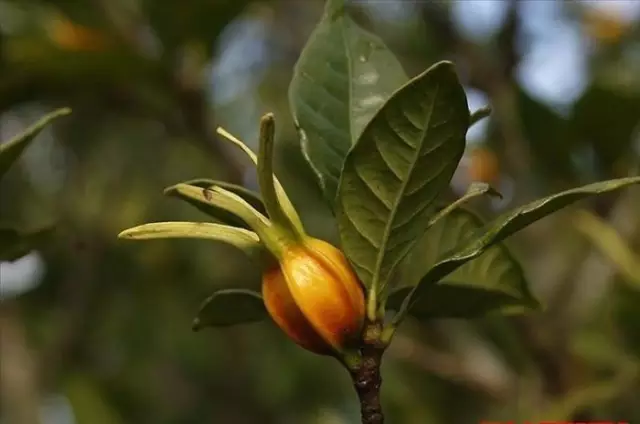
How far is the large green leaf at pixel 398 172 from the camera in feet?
0.90

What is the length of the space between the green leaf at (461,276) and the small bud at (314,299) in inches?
3.0

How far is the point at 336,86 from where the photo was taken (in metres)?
0.35

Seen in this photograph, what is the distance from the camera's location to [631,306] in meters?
0.57

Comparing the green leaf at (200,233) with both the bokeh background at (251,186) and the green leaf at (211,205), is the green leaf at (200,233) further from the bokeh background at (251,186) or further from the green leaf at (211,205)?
the bokeh background at (251,186)

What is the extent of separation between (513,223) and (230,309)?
13 centimetres

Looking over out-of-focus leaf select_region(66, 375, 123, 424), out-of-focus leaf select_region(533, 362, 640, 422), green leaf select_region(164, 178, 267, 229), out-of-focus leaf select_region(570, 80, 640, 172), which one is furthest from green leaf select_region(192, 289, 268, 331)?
out-of-focus leaf select_region(66, 375, 123, 424)

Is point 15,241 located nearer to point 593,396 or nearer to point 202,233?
point 202,233

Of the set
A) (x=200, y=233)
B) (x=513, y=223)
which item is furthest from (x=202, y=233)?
(x=513, y=223)

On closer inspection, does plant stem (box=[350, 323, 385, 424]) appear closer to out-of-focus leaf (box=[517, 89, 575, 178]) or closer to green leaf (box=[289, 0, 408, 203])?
green leaf (box=[289, 0, 408, 203])

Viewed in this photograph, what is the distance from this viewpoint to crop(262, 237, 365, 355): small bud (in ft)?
0.91

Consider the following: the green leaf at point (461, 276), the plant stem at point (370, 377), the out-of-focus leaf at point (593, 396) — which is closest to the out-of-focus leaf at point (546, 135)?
the out-of-focus leaf at point (593, 396)

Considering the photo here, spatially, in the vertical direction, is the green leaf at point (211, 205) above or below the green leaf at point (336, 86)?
below

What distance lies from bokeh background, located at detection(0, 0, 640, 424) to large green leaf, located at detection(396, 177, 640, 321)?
0.23 m

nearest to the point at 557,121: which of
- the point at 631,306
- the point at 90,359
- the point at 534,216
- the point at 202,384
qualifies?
the point at 631,306
